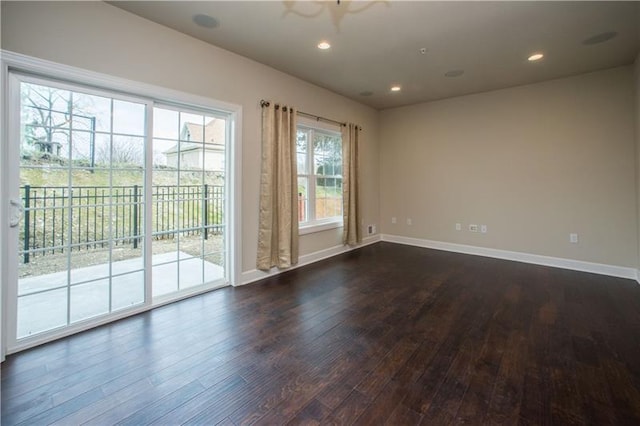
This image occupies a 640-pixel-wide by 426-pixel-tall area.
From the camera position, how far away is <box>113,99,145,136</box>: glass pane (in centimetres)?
261

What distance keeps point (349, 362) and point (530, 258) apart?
4033 mm

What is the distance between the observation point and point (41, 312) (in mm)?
2318

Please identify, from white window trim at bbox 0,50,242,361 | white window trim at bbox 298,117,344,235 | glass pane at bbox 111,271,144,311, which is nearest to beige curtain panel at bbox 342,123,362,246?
white window trim at bbox 298,117,344,235

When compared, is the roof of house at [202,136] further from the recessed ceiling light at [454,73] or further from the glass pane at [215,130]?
the recessed ceiling light at [454,73]

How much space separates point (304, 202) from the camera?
4758mm

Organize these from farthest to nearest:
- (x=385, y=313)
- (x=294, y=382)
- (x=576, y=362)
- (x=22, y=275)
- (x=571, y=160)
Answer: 1. (x=571, y=160)
2. (x=385, y=313)
3. (x=22, y=275)
4. (x=576, y=362)
5. (x=294, y=382)

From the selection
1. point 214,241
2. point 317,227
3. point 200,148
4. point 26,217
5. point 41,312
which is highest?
point 200,148

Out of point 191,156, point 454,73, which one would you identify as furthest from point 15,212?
point 454,73

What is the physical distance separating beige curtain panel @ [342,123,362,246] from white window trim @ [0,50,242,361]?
2.15m

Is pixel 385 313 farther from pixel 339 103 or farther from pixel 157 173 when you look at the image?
pixel 339 103

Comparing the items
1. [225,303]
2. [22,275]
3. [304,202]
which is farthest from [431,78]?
[22,275]

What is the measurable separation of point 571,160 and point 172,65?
5302mm

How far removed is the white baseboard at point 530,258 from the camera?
390 centimetres

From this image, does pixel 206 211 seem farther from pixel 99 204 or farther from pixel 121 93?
pixel 121 93
